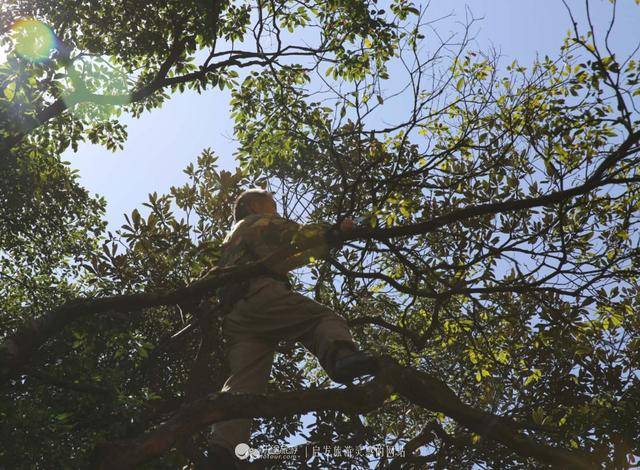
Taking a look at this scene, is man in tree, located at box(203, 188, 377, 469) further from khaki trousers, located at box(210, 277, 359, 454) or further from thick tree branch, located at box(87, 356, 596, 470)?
thick tree branch, located at box(87, 356, 596, 470)

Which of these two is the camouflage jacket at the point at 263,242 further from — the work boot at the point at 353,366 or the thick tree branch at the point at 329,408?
the thick tree branch at the point at 329,408

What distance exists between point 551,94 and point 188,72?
5.01 metres

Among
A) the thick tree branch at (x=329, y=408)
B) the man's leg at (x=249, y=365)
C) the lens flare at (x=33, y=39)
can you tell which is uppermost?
the lens flare at (x=33, y=39)

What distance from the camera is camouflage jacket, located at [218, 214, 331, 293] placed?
14.8 feet

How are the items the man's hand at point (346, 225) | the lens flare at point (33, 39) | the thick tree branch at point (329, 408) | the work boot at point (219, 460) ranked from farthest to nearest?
the lens flare at point (33, 39), the man's hand at point (346, 225), the work boot at point (219, 460), the thick tree branch at point (329, 408)

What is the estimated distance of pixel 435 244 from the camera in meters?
7.46

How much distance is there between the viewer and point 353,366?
3.85 m

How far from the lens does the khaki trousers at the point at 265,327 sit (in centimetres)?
444

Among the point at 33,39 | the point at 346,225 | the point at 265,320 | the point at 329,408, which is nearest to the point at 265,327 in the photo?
the point at 265,320

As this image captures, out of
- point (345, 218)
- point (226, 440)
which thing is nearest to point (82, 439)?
point (226, 440)

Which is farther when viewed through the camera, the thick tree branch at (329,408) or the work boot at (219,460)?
the work boot at (219,460)

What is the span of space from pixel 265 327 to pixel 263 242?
0.72 m

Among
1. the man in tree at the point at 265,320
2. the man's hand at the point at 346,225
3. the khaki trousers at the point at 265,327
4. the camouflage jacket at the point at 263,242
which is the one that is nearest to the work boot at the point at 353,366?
the man in tree at the point at 265,320

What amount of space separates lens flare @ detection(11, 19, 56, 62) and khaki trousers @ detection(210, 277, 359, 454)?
443cm
